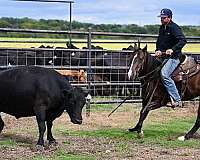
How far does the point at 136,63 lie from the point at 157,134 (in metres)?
1.48

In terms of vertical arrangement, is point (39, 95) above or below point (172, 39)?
below

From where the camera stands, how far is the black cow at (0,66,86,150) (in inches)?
330

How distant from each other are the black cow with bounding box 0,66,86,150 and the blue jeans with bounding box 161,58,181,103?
1.91 metres

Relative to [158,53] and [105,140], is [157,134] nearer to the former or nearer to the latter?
[105,140]

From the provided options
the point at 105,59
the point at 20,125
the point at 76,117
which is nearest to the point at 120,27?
the point at 105,59

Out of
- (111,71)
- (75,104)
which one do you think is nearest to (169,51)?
(75,104)

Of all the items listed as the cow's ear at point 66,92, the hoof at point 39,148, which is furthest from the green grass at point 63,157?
the cow's ear at point 66,92

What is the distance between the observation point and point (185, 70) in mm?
10141

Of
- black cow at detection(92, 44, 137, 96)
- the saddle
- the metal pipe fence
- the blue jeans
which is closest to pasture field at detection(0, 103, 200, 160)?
the blue jeans

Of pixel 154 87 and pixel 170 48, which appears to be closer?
pixel 170 48

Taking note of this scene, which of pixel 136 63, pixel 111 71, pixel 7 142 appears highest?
pixel 136 63

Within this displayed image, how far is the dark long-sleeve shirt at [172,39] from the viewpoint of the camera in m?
9.81

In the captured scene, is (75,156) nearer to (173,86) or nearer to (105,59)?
(173,86)

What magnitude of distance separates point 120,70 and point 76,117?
647 cm
